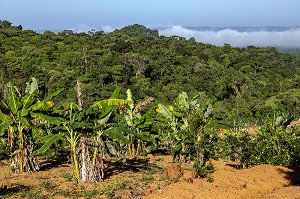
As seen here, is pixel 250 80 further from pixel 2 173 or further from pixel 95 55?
pixel 2 173

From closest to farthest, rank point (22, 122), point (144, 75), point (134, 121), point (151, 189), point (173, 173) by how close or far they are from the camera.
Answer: point (151, 189) → point (22, 122) → point (173, 173) → point (134, 121) → point (144, 75)

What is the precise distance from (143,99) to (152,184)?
9.67 metres

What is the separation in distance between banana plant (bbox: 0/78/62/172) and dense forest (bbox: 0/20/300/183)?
0.04 m

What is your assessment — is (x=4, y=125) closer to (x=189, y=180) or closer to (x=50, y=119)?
(x=50, y=119)

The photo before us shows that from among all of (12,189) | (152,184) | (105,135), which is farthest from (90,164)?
(12,189)

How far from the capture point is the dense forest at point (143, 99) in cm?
1152

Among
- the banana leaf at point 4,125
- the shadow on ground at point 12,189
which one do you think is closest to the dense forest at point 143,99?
the banana leaf at point 4,125

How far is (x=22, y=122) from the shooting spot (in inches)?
443

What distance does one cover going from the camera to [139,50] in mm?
73500

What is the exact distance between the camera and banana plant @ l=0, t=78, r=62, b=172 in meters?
11.3

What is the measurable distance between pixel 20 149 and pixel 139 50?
206 ft

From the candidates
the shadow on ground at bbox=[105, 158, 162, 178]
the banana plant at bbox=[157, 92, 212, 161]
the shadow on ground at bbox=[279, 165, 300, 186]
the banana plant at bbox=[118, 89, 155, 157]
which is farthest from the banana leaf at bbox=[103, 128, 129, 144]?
the shadow on ground at bbox=[279, 165, 300, 186]

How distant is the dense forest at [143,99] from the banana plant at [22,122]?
36 mm

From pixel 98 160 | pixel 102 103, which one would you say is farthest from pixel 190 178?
pixel 102 103
